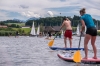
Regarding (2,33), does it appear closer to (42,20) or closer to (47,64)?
(42,20)

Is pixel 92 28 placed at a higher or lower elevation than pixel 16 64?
higher

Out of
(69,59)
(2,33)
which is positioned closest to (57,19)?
(2,33)

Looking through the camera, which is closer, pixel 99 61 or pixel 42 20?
pixel 99 61

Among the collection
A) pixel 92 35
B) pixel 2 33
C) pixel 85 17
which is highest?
pixel 85 17

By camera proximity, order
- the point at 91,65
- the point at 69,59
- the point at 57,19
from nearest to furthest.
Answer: the point at 91,65 < the point at 69,59 < the point at 57,19

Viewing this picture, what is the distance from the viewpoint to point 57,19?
558 ft

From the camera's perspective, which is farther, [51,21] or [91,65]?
[51,21]

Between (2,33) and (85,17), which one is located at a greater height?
(85,17)

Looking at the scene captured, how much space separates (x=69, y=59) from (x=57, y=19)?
160 meters

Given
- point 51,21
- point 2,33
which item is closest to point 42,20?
point 51,21

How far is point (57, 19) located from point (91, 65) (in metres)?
161

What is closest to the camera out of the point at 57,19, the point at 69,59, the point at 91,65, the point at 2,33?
the point at 91,65

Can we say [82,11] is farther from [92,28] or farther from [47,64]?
[47,64]

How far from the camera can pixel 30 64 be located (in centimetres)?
990
